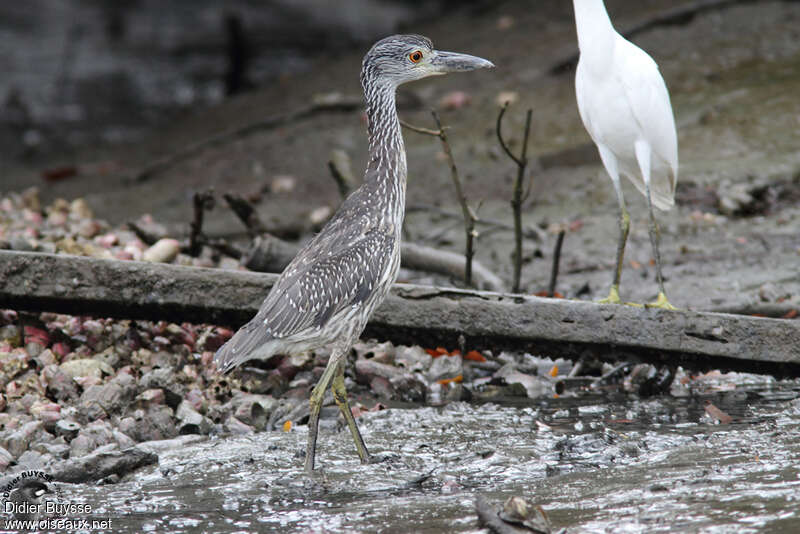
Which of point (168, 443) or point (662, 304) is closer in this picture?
point (168, 443)

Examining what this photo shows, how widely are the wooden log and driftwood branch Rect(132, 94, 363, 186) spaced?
782 centimetres

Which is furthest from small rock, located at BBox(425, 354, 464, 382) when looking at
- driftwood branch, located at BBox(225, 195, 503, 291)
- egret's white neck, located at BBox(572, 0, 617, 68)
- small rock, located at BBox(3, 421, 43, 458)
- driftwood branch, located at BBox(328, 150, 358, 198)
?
small rock, located at BBox(3, 421, 43, 458)

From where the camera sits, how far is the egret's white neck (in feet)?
20.0

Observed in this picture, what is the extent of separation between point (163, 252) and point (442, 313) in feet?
8.86

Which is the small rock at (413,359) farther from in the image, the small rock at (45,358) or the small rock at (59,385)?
the small rock at (45,358)

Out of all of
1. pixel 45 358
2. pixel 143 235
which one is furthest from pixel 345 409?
pixel 143 235

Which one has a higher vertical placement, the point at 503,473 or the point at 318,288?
the point at 318,288

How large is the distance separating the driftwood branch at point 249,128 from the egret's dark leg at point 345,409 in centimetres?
849

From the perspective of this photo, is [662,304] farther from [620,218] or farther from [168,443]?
[168,443]

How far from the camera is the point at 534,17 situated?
50.9 ft

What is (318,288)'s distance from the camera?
15.7 ft

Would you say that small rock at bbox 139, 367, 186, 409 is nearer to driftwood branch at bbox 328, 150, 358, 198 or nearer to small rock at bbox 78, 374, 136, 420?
small rock at bbox 78, 374, 136, 420

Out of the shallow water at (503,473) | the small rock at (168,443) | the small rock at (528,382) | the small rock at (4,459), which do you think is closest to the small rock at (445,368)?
the small rock at (528,382)

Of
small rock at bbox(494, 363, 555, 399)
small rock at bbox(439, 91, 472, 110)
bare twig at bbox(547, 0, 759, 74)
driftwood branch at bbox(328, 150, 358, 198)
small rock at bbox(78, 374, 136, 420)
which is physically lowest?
small rock at bbox(78, 374, 136, 420)
